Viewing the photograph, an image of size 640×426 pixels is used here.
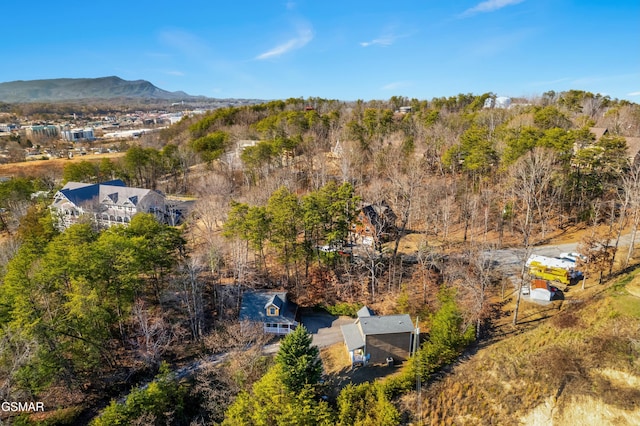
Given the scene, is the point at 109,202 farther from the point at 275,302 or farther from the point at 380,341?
the point at 380,341

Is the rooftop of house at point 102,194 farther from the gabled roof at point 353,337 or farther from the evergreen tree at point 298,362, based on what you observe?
the evergreen tree at point 298,362

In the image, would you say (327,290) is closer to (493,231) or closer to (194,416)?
(194,416)

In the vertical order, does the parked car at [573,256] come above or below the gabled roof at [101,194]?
below

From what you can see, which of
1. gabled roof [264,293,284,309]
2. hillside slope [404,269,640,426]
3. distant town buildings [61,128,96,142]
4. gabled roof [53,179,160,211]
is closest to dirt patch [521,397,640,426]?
hillside slope [404,269,640,426]

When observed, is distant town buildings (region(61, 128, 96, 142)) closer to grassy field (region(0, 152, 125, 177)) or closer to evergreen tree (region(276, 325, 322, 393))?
grassy field (region(0, 152, 125, 177))

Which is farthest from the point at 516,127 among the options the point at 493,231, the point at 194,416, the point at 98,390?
the point at 98,390

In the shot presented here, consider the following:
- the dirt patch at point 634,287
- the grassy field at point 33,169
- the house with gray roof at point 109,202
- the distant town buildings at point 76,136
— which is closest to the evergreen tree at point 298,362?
the dirt patch at point 634,287
